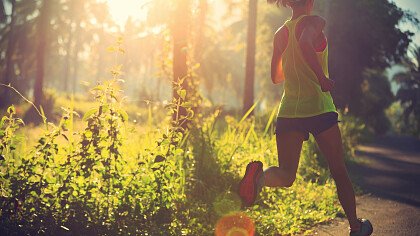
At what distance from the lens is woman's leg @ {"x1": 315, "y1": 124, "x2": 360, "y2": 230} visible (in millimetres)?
3666

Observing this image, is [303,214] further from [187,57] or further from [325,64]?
[187,57]

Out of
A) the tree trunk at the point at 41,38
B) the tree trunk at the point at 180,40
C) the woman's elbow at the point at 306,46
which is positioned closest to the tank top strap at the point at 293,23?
the woman's elbow at the point at 306,46

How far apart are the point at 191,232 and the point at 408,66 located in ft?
186

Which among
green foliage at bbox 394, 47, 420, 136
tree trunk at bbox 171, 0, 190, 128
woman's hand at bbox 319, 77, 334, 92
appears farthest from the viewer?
green foliage at bbox 394, 47, 420, 136

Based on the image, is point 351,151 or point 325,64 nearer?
point 325,64

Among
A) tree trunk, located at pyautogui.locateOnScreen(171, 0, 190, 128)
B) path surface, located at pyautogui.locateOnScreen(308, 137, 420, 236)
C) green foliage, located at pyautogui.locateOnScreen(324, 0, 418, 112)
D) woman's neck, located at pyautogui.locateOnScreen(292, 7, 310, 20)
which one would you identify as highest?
green foliage, located at pyautogui.locateOnScreen(324, 0, 418, 112)

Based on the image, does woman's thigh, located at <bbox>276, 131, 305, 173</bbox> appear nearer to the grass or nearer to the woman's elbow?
the woman's elbow

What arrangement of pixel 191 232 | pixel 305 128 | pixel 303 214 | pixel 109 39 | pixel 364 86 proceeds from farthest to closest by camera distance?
1. pixel 109 39
2. pixel 364 86
3. pixel 303 214
4. pixel 191 232
5. pixel 305 128

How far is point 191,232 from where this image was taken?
4559 millimetres

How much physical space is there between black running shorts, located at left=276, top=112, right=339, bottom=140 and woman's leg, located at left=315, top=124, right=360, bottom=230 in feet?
0.15

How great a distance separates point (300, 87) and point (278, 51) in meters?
0.39

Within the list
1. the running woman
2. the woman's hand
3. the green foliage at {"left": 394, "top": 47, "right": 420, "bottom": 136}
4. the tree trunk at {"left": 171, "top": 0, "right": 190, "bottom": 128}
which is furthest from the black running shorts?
the green foliage at {"left": 394, "top": 47, "right": 420, "bottom": 136}

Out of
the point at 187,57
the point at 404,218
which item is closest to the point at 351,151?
the point at 187,57

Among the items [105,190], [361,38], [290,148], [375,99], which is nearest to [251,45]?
[361,38]
